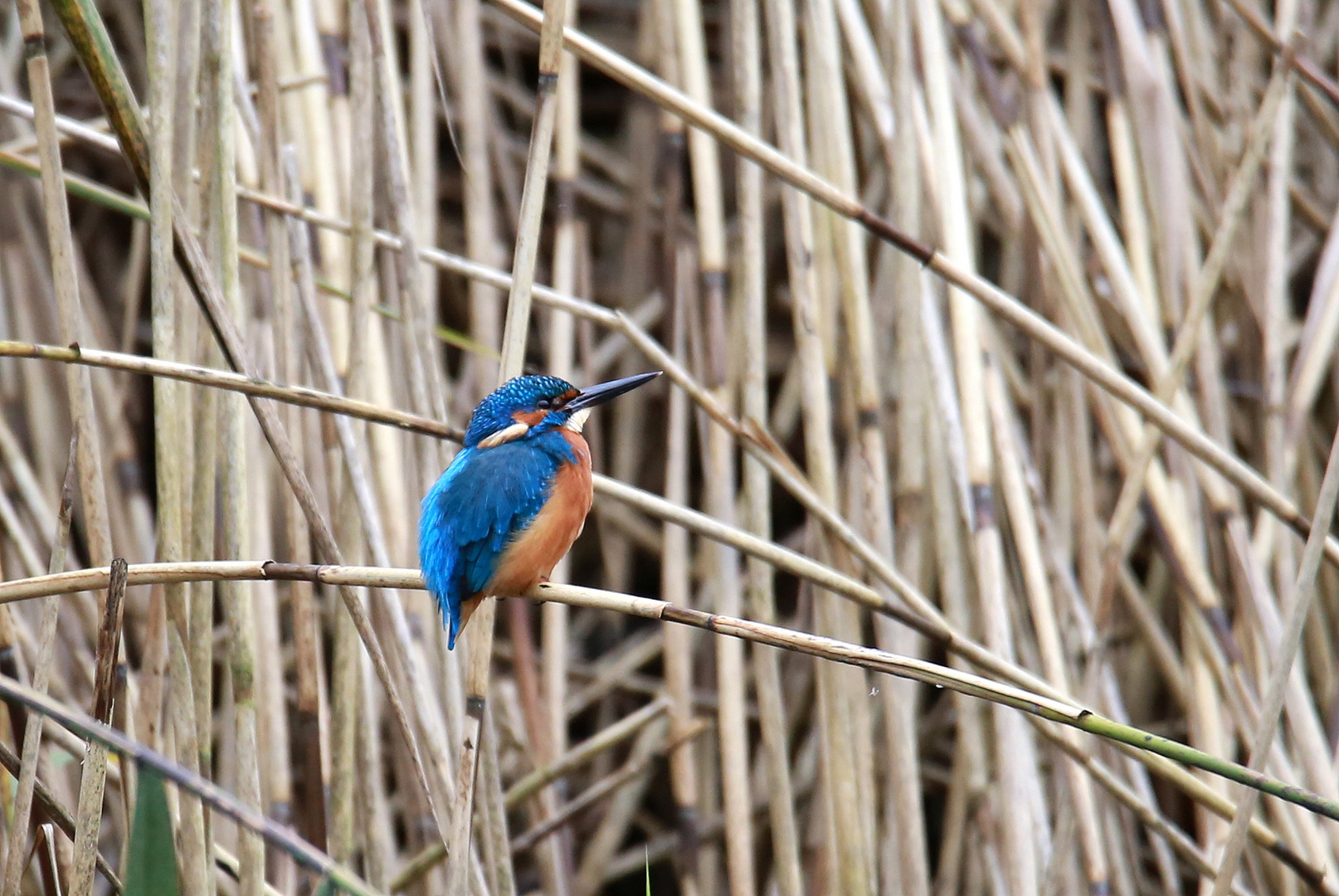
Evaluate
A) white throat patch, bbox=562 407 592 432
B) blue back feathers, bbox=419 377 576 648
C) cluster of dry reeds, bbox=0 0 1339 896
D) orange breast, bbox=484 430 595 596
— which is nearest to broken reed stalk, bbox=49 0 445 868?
cluster of dry reeds, bbox=0 0 1339 896

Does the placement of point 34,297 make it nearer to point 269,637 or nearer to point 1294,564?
point 269,637

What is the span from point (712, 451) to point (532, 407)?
412 millimetres

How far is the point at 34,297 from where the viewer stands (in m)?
2.81

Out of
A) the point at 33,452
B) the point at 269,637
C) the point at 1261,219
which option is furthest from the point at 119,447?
the point at 1261,219

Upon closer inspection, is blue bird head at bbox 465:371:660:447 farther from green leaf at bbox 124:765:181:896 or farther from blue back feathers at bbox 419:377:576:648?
green leaf at bbox 124:765:181:896

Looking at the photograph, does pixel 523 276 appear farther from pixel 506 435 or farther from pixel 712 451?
pixel 712 451

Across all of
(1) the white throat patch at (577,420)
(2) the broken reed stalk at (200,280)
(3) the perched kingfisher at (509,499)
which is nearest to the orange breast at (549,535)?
(3) the perched kingfisher at (509,499)

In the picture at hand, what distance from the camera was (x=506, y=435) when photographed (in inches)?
78.5

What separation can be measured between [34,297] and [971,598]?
91.1 inches

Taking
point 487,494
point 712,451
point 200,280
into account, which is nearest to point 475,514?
point 487,494

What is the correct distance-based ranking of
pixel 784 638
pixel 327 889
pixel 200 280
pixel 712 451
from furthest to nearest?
pixel 712 451
pixel 200 280
pixel 784 638
pixel 327 889

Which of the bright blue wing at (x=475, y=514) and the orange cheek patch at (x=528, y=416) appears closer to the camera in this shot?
the bright blue wing at (x=475, y=514)

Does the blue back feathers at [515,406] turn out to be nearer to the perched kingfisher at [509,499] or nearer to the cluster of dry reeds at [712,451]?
the perched kingfisher at [509,499]

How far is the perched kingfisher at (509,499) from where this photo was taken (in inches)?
68.9
